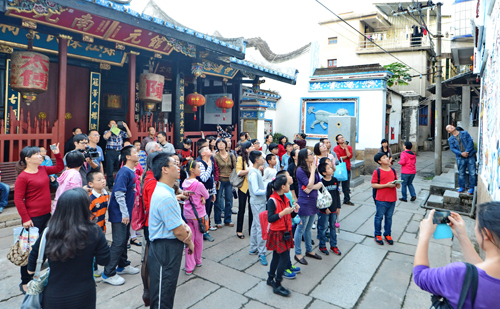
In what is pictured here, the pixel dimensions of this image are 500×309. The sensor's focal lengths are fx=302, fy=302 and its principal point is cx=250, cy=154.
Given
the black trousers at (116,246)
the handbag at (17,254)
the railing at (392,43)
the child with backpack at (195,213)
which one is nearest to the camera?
the handbag at (17,254)

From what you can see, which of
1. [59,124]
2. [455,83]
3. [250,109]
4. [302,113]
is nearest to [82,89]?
[59,124]

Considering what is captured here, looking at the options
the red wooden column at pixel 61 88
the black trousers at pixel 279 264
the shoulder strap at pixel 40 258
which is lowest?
the black trousers at pixel 279 264

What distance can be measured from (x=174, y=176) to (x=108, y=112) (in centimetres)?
760

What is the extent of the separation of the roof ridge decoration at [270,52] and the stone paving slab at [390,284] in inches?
519

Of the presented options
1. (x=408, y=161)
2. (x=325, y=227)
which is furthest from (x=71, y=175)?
(x=408, y=161)

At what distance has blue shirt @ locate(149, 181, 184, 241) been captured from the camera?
8.34 ft

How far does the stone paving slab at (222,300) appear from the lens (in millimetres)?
3303

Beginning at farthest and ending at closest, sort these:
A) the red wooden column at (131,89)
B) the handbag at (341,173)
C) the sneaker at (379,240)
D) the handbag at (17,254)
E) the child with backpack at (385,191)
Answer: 1. the red wooden column at (131,89)
2. the handbag at (341,173)
3. the sneaker at (379,240)
4. the child with backpack at (385,191)
5. the handbag at (17,254)

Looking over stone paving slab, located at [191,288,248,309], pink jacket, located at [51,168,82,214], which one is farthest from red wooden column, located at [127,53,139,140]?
stone paving slab, located at [191,288,248,309]

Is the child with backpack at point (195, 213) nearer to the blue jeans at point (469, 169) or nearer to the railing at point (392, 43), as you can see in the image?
the blue jeans at point (469, 169)

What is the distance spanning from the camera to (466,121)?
504 inches

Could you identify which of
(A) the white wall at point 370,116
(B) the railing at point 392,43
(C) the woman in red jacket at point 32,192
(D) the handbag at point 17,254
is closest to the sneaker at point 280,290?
(D) the handbag at point 17,254

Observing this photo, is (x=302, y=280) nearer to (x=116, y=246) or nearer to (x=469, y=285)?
(x=116, y=246)

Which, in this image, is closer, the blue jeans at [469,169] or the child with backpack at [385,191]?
the child with backpack at [385,191]
